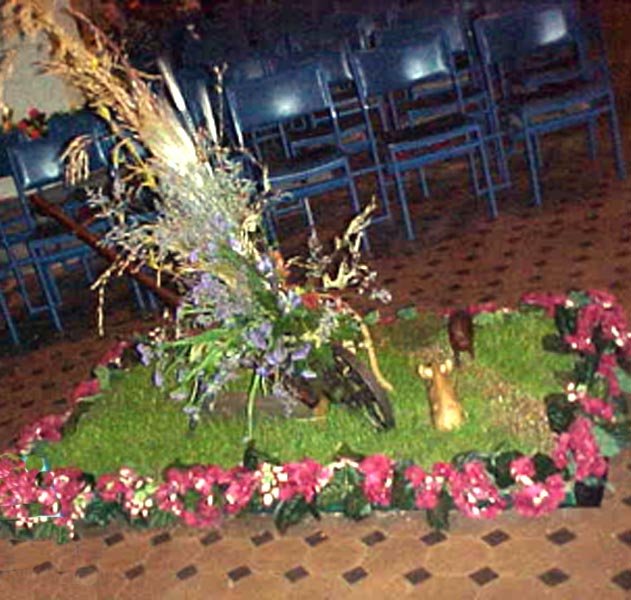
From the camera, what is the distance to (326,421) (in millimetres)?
3441

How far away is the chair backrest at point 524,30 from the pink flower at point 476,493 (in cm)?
320

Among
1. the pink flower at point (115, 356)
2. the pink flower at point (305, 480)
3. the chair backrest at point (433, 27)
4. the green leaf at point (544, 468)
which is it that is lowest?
the green leaf at point (544, 468)

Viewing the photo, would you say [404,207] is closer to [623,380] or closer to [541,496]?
[623,380]

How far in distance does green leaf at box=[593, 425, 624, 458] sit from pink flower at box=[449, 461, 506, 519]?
308mm

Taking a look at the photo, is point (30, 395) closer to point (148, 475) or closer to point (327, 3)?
point (148, 475)

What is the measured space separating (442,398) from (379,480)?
0.34 metres

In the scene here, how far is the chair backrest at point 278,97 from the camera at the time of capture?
5.52m

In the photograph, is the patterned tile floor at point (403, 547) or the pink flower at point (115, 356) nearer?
the patterned tile floor at point (403, 547)

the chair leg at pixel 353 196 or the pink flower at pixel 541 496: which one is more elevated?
the chair leg at pixel 353 196

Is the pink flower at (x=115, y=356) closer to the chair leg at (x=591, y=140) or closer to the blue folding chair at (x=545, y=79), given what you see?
the blue folding chair at (x=545, y=79)

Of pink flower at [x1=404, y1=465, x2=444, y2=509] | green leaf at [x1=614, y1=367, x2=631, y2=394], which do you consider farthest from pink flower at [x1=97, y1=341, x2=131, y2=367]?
green leaf at [x1=614, y1=367, x2=631, y2=394]

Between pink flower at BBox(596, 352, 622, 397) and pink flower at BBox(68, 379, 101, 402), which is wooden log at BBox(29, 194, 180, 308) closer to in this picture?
pink flower at BBox(68, 379, 101, 402)

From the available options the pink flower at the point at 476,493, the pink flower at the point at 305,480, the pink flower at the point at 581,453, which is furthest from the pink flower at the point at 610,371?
the pink flower at the point at 305,480

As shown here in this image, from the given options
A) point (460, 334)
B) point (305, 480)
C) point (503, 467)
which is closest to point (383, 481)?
point (305, 480)
